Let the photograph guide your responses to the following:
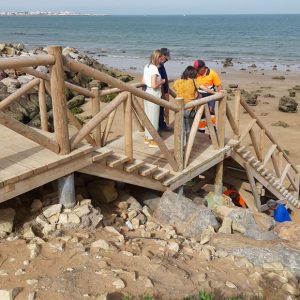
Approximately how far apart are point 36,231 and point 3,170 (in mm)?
737

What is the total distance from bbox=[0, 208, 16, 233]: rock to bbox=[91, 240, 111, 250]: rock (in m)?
0.91

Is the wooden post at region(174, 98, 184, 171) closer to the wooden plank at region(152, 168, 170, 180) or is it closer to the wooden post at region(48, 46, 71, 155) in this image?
the wooden plank at region(152, 168, 170, 180)

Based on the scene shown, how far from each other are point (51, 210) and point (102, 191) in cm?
110

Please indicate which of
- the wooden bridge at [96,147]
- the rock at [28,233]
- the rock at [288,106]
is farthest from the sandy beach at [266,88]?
the rock at [28,233]

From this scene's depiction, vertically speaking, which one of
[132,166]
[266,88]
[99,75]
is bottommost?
[266,88]

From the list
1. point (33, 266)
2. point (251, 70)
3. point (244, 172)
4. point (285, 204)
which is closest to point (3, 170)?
point (33, 266)

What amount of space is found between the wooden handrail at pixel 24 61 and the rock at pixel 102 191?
2078mm

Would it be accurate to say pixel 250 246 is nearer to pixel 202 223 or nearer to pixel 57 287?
pixel 202 223

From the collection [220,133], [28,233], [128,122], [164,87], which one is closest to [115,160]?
[128,122]

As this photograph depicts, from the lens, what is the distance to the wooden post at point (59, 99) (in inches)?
157

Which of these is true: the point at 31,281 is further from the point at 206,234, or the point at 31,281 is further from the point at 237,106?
the point at 237,106

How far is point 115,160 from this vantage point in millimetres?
5051

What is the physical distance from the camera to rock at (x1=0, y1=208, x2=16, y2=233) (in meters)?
4.09

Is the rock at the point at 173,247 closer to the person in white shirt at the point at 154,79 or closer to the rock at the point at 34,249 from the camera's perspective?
the rock at the point at 34,249
